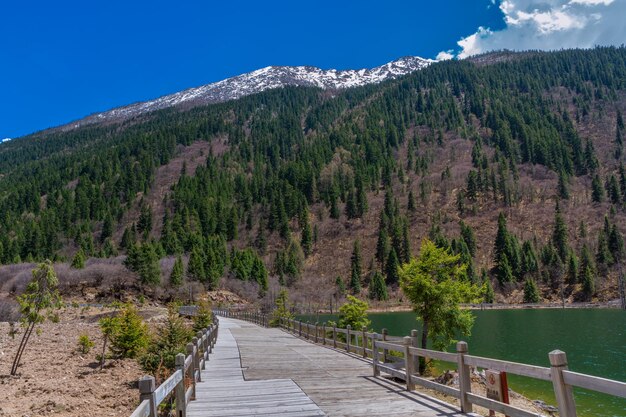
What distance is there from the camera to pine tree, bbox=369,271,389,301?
4646 inches

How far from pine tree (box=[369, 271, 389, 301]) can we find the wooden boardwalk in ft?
337

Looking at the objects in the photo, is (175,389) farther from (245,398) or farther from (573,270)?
(573,270)

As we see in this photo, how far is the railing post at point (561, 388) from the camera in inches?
239

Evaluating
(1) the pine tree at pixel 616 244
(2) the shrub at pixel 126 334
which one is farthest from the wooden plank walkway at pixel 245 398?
(1) the pine tree at pixel 616 244

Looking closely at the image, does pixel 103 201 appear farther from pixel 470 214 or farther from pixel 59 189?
pixel 470 214

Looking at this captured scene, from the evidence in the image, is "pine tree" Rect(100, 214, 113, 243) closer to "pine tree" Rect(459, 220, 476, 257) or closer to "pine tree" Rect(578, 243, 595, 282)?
"pine tree" Rect(459, 220, 476, 257)

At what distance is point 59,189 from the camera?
562 feet

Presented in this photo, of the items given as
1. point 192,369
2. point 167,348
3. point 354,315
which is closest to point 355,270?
point 354,315

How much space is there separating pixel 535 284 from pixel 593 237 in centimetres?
3090

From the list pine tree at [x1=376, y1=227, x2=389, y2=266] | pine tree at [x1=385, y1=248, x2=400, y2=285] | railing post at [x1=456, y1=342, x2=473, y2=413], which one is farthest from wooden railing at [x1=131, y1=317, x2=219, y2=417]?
pine tree at [x1=376, y1=227, x2=389, y2=266]

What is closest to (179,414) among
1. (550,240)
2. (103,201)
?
(550,240)

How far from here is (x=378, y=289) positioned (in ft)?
391

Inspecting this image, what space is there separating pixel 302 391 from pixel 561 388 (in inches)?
242

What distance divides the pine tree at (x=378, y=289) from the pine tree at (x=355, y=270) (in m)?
4.94
